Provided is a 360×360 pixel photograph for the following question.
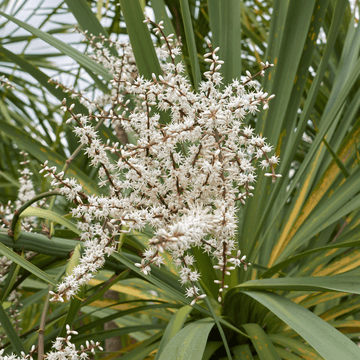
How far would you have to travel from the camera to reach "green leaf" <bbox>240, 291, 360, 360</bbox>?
462 millimetres

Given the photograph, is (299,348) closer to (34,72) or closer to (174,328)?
(174,328)

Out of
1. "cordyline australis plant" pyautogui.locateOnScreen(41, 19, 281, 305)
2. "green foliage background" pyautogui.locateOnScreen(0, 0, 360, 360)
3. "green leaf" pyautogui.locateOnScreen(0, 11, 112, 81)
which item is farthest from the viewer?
"green leaf" pyautogui.locateOnScreen(0, 11, 112, 81)

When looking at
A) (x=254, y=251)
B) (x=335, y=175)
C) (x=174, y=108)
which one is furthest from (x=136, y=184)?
(x=335, y=175)

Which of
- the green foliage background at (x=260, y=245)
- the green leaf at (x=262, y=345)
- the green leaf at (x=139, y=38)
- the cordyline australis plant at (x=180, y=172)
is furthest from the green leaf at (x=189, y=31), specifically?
the green leaf at (x=262, y=345)

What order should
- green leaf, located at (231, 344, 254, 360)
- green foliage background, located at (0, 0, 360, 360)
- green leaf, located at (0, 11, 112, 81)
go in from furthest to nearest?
green leaf, located at (0, 11, 112, 81)
green leaf, located at (231, 344, 254, 360)
green foliage background, located at (0, 0, 360, 360)

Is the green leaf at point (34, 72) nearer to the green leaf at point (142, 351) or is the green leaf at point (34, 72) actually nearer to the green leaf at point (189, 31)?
the green leaf at point (189, 31)

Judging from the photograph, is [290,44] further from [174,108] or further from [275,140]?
[174,108]

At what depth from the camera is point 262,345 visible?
64 centimetres

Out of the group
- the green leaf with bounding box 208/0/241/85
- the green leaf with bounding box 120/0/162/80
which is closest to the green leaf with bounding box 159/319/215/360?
the green leaf with bounding box 120/0/162/80

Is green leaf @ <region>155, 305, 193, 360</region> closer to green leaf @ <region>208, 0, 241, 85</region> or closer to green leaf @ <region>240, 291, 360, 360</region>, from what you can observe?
green leaf @ <region>240, 291, 360, 360</region>

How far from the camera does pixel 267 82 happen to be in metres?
0.92

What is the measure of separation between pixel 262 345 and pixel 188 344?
19 centimetres

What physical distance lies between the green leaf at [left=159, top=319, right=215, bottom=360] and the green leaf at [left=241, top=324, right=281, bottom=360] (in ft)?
0.41

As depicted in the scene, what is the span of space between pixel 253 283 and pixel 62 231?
381 mm
